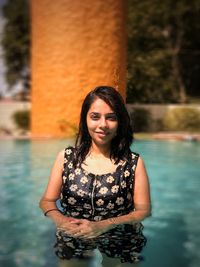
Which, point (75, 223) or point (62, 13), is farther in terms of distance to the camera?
point (62, 13)

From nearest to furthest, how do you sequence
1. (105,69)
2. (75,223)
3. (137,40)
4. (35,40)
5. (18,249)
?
(75,223) → (105,69) → (18,249) → (35,40) → (137,40)

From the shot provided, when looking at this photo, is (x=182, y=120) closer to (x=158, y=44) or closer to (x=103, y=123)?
(x=158, y=44)

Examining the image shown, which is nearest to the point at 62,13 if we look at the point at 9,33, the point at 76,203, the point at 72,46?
the point at 72,46

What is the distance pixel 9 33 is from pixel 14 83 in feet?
11.0

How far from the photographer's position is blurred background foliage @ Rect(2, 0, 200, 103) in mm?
19859

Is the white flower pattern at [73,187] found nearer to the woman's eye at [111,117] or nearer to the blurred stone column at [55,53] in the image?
the woman's eye at [111,117]

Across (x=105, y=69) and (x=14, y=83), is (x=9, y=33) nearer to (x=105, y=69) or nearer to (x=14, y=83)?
(x=14, y=83)

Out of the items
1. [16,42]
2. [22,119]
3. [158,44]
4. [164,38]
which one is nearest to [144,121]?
[22,119]

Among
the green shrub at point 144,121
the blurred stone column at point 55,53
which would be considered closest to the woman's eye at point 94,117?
the blurred stone column at point 55,53

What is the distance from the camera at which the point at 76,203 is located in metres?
2.38

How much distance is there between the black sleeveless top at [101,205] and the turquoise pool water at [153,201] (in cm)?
161

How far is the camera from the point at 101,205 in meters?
2.34

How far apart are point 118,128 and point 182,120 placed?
15.4m

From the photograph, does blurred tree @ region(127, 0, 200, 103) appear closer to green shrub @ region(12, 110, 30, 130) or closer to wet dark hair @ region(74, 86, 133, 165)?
green shrub @ region(12, 110, 30, 130)
